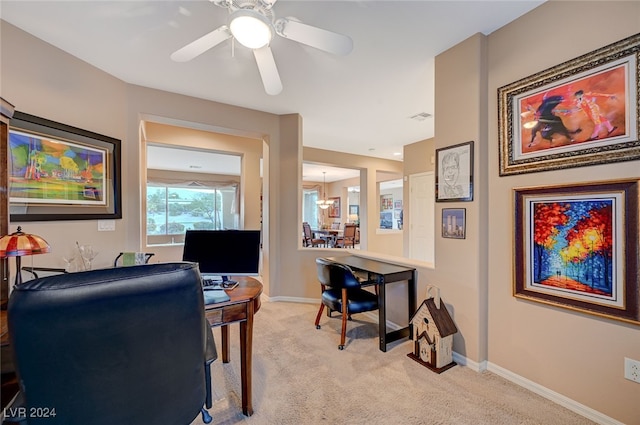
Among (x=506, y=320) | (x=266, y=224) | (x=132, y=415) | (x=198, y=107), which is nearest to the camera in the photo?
(x=132, y=415)

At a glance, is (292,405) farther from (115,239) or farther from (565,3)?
(565,3)

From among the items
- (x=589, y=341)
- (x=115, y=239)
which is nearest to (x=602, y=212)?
(x=589, y=341)

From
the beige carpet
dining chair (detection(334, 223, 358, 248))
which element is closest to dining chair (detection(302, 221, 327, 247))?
dining chair (detection(334, 223, 358, 248))

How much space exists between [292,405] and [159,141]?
12.4 feet

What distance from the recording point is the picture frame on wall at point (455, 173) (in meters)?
2.19

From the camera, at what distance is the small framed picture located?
7.31 ft

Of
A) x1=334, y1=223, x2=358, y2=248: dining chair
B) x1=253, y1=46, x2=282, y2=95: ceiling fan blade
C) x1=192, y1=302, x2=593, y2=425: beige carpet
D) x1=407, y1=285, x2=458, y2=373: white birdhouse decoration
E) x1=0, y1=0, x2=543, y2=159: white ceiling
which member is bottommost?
x1=192, y1=302, x2=593, y2=425: beige carpet

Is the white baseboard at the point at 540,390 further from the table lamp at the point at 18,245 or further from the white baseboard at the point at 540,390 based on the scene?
the table lamp at the point at 18,245

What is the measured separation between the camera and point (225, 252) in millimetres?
2014

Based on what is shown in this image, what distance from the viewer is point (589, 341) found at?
5.36 feet

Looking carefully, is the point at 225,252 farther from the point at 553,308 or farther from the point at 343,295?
the point at 553,308

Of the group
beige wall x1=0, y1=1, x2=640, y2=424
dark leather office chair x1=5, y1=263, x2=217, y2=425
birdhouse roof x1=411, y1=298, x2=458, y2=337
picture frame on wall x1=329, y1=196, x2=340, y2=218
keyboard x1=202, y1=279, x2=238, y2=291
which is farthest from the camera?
picture frame on wall x1=329, y1=196, x2=340, y2=218

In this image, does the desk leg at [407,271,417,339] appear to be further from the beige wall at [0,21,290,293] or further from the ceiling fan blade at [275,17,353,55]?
the ceiling fan blade at [275,17,353,55]

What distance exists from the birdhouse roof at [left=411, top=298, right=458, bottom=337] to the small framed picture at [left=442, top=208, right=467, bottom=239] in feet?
1.93
